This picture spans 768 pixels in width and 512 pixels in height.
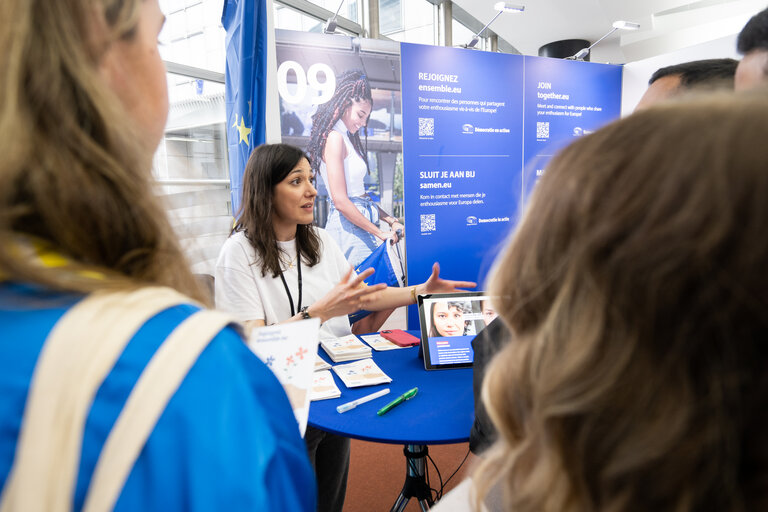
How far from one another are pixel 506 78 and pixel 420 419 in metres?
3.98

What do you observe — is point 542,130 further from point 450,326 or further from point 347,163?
point 450,326

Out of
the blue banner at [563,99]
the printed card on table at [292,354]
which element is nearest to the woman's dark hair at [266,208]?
the printed card on table at [292,354]

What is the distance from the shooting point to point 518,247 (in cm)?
47

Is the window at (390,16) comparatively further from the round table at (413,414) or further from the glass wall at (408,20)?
the round table at (413,414)

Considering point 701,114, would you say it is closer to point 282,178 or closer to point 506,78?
point 282,178

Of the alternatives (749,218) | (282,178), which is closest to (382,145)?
(282,178)

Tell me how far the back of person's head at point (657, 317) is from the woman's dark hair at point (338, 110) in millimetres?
3422

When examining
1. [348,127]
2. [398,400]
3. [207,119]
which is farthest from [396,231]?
[398,400]

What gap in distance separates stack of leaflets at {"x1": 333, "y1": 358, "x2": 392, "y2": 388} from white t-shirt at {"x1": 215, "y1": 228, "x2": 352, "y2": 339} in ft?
1.30

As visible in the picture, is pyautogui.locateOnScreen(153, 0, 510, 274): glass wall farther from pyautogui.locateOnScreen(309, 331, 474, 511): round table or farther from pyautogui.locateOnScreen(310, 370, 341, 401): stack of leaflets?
pyautogui.locateOnScreen(309, 331, 474, 511): round table

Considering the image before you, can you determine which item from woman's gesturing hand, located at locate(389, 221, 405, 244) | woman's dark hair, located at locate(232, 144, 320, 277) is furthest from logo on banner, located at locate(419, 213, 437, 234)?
woman's dark hair, located at locate(232, 144, 320, 277)

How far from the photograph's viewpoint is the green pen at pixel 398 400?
139cm

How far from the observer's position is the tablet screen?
68.3 inches

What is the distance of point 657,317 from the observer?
376mm
